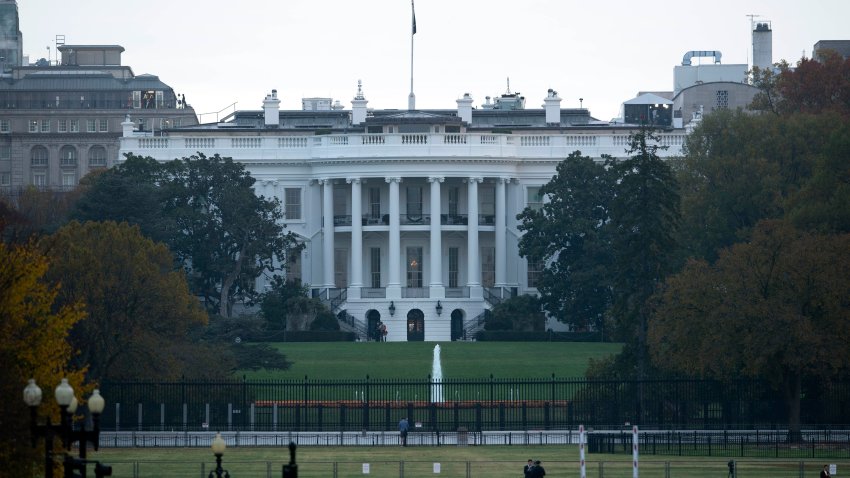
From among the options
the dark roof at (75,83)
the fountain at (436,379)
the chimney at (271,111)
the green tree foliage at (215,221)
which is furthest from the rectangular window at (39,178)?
the fountain at (436,379)

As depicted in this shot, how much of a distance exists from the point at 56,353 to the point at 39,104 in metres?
137

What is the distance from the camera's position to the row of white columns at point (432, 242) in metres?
120

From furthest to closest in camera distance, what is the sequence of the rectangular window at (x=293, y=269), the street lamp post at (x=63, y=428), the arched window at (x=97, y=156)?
the arched window at (x=97, y=156)
the rectangular window at (x=293, y=269)
the street lamp post at (x=63, y=428)

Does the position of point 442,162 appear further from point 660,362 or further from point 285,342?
point 660,362

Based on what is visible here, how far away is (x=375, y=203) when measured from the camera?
410 feet

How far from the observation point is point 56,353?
50.2 metres

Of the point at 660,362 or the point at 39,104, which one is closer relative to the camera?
the point at 660,362

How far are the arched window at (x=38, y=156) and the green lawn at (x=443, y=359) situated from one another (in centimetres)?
8265

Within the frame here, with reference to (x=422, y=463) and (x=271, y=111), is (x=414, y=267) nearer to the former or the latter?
(x=271, y=111)

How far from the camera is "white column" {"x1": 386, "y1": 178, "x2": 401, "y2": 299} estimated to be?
120 metres

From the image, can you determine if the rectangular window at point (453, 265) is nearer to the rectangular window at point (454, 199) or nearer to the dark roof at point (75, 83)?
the rectangular window at point (454, 199)

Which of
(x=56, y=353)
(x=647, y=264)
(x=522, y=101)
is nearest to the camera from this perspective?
(x=56, y=353)

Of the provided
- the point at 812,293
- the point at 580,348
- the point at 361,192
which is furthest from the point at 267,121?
the point at 812,293

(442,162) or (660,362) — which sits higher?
(442,162)
